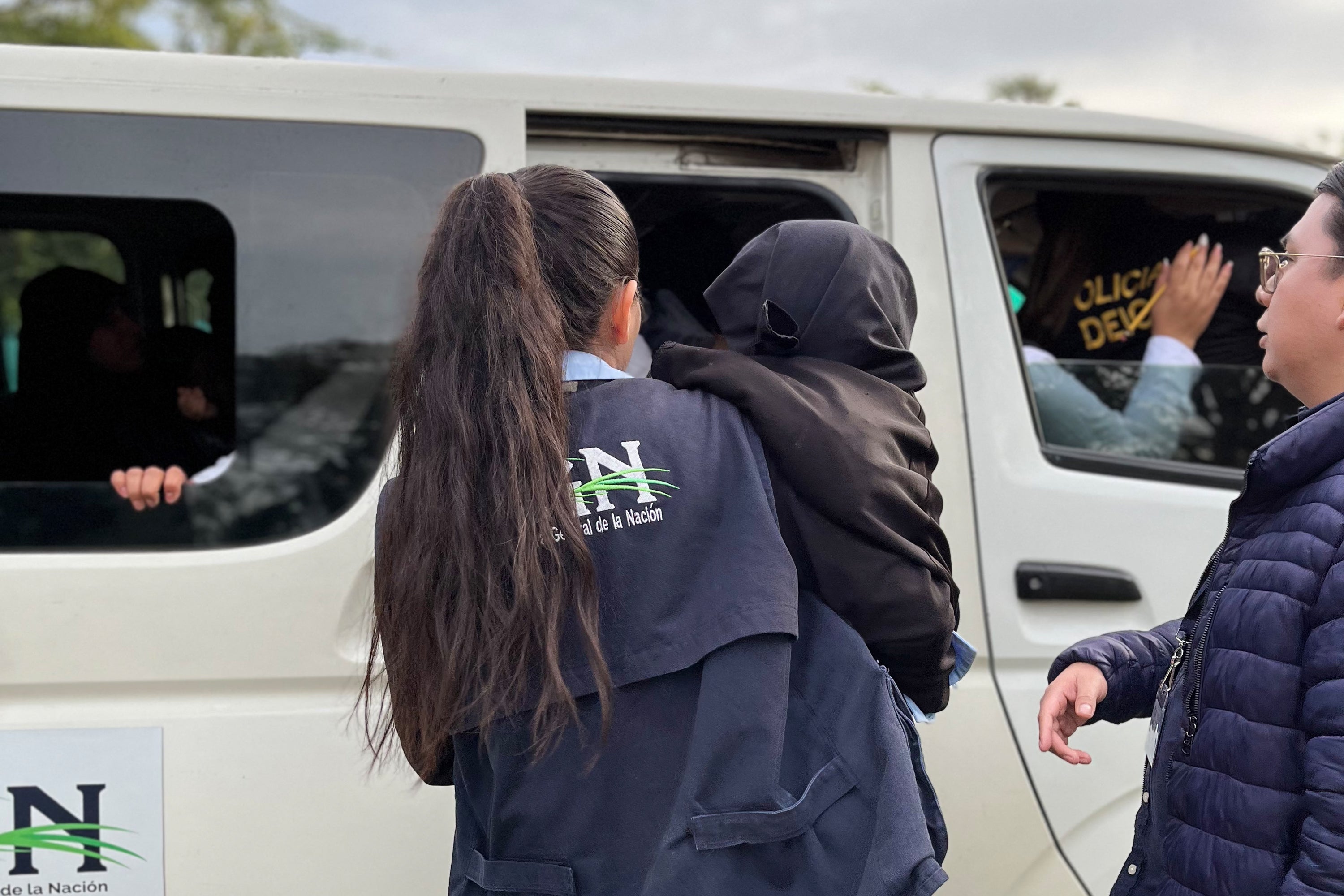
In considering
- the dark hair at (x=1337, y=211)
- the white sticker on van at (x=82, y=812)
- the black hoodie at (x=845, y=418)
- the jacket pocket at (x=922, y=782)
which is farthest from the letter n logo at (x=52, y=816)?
the dark hair at (x=1337, y=211)

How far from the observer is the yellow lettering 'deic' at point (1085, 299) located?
7.97ft

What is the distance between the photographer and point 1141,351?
2301mm

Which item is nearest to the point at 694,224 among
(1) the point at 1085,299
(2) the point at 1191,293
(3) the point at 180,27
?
(1) the point at 1085,299

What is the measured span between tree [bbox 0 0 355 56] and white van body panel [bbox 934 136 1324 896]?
9466 millimetres

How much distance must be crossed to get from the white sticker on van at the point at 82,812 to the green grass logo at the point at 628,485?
0.96m

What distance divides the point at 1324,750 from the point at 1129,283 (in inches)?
59.2

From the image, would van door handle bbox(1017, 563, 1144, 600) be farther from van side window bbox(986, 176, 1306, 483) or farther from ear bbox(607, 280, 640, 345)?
ear bbox(607, 280, 640, 345)

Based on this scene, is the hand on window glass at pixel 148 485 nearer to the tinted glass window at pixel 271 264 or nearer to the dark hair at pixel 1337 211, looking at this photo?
the tinted glass window at pixel 271 264

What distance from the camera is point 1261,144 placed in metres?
2.10

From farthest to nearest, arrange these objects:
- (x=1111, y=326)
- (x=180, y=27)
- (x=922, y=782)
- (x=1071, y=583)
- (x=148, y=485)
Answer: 1. (x=180, y=27)
2. (x=1111, y=326)
3. (x=1071, y=583)
4. (x=148, y=485)
5. (x=922, y=782)

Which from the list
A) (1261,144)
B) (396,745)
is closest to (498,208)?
(396,745)

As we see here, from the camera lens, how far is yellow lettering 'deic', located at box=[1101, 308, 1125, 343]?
2.35 m

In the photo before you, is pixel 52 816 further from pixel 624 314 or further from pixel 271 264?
pixel 624 314

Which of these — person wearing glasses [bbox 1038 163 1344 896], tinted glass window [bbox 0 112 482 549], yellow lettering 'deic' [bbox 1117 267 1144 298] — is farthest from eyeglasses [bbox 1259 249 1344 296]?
tinted glass window [bbox 0 112 482 549]
